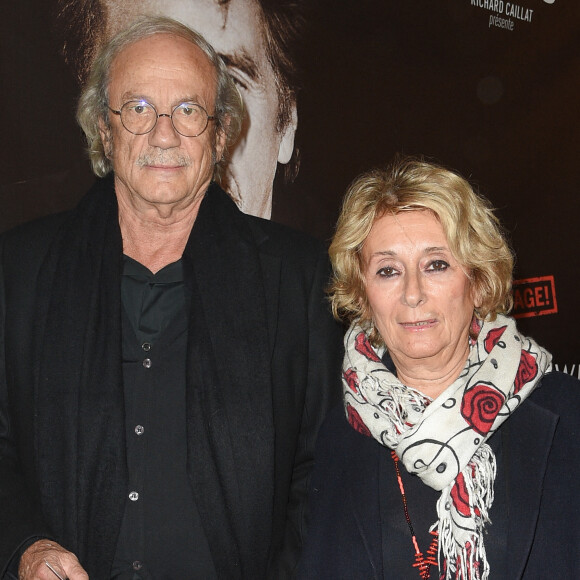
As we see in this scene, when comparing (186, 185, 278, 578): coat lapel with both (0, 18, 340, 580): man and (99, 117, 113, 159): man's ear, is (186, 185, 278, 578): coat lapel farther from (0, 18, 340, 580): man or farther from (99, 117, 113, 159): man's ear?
(99, 117, 113, 159): man's ear

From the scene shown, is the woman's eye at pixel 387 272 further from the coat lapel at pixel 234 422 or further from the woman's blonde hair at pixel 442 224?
the coat lapel at pixel 234 422

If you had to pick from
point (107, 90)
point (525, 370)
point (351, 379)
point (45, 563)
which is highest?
point (107, 90)

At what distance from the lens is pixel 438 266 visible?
70.6 inches

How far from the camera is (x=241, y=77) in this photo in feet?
9.32

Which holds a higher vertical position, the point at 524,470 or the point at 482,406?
the point at 482,406

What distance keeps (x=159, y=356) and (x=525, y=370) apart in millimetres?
863

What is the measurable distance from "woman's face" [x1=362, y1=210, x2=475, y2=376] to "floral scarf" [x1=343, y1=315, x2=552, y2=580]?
0.08 m

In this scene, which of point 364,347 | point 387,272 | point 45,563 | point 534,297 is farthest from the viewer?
point 534,297

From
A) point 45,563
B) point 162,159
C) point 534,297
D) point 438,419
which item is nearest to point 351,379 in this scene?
point 438,419

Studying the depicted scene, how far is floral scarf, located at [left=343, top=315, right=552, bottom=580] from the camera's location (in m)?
1.66

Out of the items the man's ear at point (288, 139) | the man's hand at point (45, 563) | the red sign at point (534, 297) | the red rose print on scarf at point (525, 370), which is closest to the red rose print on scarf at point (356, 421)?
the red rose print on scarf at point (525, 370)

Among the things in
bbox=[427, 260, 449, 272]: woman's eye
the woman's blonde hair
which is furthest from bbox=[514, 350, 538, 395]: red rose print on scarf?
bbox=[427, 260, 449, 272]: woman's eye

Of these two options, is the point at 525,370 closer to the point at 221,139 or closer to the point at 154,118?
the point at 221,139

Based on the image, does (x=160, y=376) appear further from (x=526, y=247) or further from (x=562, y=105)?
(x=562, y=105)
